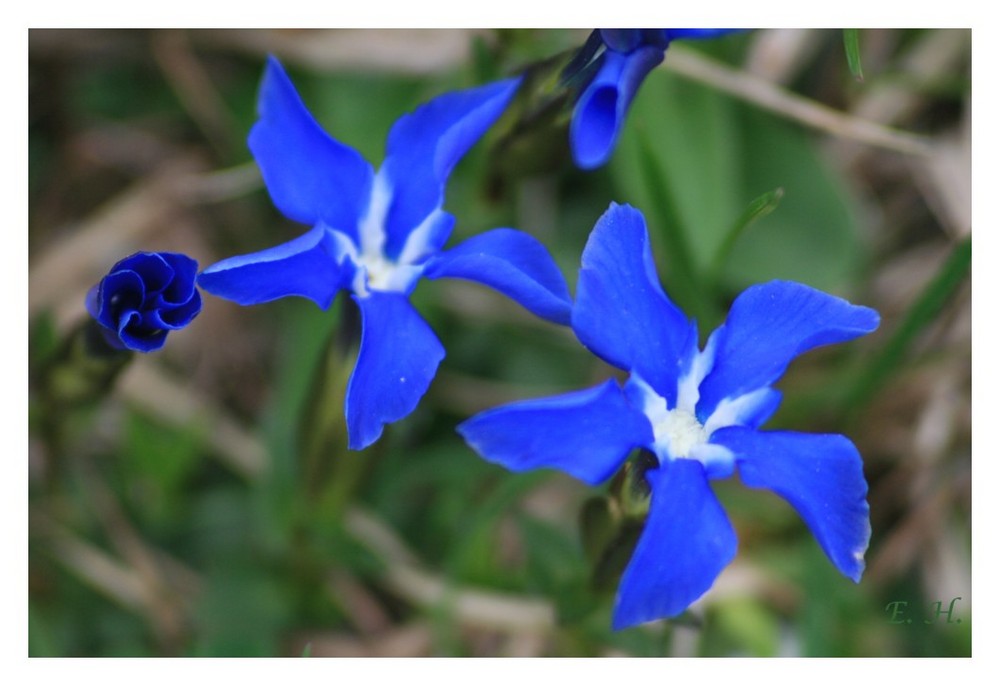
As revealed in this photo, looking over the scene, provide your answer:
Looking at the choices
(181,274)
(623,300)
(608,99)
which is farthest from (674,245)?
(181,274)

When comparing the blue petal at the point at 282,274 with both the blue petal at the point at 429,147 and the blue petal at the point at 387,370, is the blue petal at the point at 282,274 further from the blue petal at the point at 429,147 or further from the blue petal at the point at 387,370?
the blue petal at the point at 429,147

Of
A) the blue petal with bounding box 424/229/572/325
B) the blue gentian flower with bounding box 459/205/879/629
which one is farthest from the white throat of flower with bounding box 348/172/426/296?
the blue gentian flower with bounding box 459/205/879/629

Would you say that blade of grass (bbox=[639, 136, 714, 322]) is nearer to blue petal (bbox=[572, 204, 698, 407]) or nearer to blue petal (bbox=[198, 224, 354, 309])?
blue petal (bbox=[572, 204, 698, 407])

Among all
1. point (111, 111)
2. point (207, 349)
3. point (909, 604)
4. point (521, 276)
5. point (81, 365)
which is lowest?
point (909, 604)

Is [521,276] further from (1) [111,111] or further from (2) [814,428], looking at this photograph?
(1) [111,111]

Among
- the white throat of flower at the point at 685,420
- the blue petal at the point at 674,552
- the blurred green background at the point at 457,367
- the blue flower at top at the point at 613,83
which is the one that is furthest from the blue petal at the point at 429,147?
the blue petal at the point at 674,552

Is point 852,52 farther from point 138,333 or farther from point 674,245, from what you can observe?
point 138,333

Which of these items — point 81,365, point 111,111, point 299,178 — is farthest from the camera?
point 111,111

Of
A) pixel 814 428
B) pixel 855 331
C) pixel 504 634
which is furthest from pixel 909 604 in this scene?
pixel 855 331
